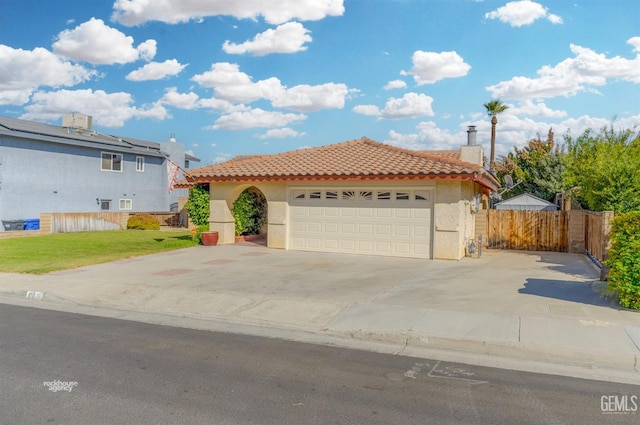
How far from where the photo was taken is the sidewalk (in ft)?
23.0

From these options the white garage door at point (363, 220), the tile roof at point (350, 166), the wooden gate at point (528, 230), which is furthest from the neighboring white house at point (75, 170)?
the wooden gate at point (528, 230)

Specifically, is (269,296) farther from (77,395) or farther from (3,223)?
(3,223)

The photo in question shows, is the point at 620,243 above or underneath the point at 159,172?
underneath

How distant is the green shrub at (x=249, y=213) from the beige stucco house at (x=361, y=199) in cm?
71

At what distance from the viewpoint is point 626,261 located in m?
8.77

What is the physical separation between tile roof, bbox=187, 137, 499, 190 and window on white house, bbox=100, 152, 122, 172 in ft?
49.4

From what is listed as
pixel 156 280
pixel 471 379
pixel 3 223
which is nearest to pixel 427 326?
pixel 471 379

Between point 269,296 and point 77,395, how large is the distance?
17.6ft

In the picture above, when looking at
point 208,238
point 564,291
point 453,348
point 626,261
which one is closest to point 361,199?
point 208,238

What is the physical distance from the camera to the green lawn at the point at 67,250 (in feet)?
49.0

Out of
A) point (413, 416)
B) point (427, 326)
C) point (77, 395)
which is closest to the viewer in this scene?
point (413, 416)

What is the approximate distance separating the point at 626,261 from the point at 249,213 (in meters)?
15.7

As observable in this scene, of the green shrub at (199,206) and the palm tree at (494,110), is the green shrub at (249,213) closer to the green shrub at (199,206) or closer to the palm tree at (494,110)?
the green shrub at (199,206)

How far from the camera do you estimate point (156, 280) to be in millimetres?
12281
